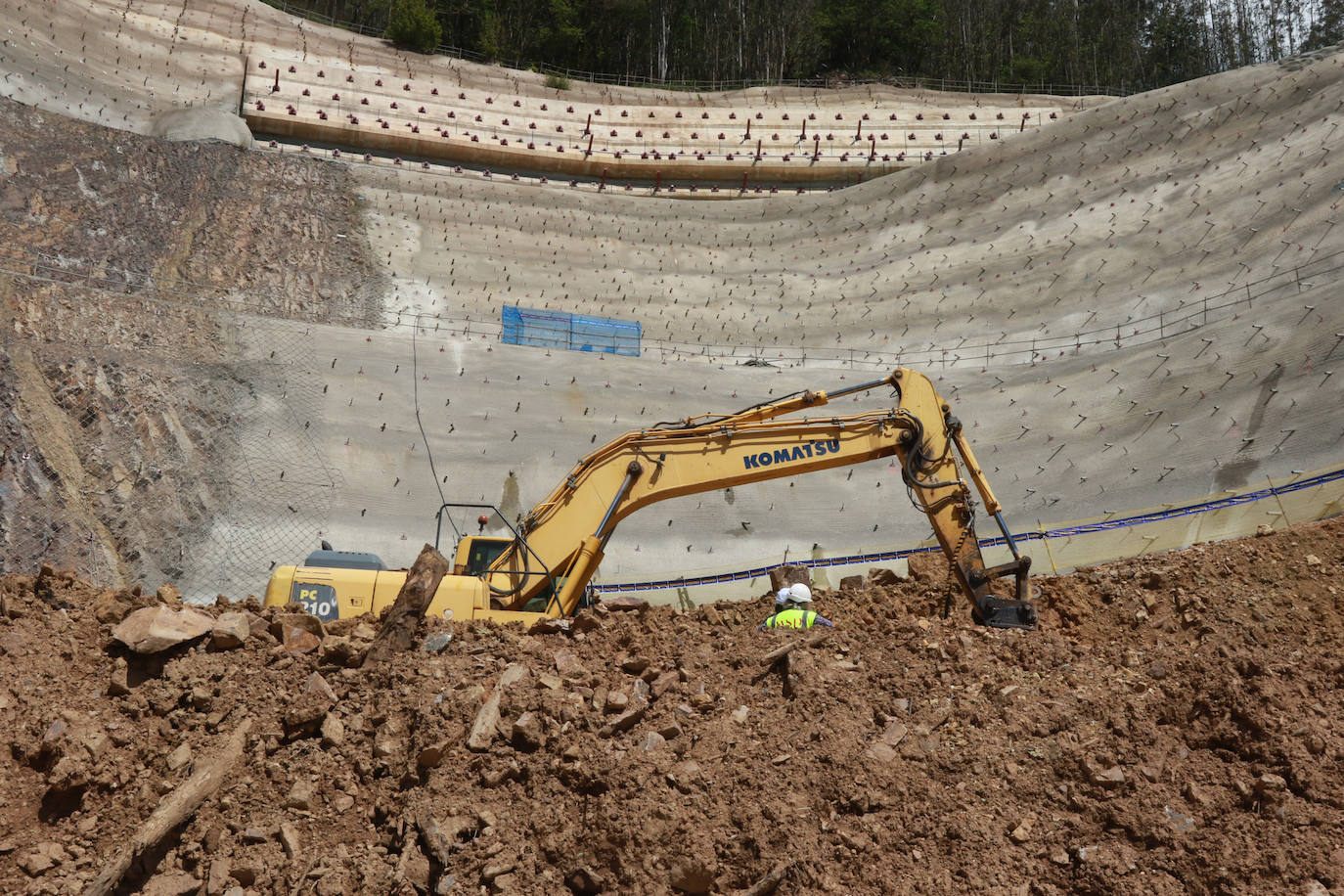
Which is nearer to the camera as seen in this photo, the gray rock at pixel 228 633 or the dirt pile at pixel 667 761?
the dirt pile at pixel 667 761

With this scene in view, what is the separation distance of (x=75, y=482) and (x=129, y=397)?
221cm

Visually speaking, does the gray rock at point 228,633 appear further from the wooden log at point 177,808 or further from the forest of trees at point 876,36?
the forest of trees at point 876,36

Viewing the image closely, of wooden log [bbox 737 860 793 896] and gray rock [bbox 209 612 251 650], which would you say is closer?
wooden log [bbox 737 860 793 896]

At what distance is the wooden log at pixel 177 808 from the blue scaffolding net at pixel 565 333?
1836 cm

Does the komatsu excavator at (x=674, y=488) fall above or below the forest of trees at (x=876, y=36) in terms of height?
below

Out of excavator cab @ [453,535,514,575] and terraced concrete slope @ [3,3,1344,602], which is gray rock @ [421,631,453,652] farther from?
terraced concrete slope @ [3,3,1344,602]

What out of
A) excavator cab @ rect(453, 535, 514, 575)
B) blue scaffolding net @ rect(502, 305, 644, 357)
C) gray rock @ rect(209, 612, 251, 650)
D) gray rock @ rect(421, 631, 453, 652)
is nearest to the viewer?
gray rock @ rect(209, 612, 251, 650)

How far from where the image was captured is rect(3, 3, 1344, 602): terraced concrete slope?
19.6m

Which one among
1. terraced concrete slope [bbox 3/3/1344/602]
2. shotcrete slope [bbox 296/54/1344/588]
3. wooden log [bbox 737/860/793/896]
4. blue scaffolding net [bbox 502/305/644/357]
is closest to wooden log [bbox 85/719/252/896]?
wooden log [bbox 737/860/793/896]

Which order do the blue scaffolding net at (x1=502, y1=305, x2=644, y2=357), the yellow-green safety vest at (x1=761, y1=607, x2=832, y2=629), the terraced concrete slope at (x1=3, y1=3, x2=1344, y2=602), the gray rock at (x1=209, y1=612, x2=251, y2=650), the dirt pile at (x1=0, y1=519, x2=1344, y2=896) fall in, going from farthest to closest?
the blue scaffolding net at (x1=502, y1=305, x2=644, y2=357) → the terraced concrete slope at (x1=3, y1=3, x2=1344, y2=602) → the yellow-green safety vest at (x1=761, y1=607, x2=832, y2=629) → the gray rock at (x1=209, y1=612, x2=251, y2=650) → the dirt pile at (x1=0, y1=519, x2=1344, y2=896)

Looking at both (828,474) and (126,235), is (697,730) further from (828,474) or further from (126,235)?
(126,235)

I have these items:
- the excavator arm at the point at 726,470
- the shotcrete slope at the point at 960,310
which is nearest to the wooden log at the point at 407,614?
the excavator arm at the point at 726,470

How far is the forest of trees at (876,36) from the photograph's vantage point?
4456cm

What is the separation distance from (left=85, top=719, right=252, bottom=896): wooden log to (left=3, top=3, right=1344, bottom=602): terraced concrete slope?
11.4 metres
